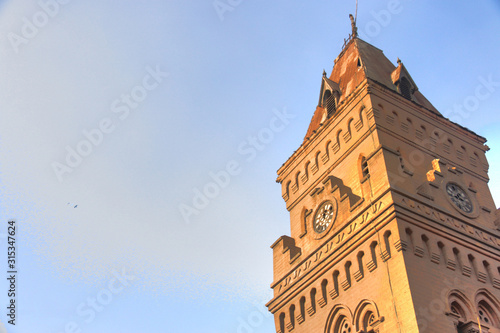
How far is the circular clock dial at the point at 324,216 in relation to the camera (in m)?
36.6

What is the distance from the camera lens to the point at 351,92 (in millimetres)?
41344

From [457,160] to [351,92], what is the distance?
8.03m

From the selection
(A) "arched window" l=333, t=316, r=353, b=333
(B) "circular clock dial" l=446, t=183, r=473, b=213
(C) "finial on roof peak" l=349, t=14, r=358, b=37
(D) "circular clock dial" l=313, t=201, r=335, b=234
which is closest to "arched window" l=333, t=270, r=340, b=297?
(A) "arched window" l=333, t=316, r=353, b=333

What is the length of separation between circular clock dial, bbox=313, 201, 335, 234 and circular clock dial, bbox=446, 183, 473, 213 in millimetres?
6633

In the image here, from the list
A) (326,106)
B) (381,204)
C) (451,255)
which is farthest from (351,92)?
(451,255)

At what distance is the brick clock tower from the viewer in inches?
1183

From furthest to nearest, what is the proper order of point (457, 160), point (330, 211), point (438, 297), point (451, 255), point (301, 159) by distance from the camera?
point (301, 159) → point (457, 160) → point (330, 211) → point (451, 255) → point (438, 297)

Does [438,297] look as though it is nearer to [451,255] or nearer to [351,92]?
[451,255]

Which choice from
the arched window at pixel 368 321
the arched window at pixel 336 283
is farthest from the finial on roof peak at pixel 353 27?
the arched window at pixel 368 321

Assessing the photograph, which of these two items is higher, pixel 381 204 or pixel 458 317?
pixel 381 204

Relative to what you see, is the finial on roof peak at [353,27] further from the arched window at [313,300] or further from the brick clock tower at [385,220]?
the arched window at [313,300]

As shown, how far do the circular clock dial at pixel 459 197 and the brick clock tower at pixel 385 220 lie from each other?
0.33 feet

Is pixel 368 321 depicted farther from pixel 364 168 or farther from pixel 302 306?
pixel 364 168

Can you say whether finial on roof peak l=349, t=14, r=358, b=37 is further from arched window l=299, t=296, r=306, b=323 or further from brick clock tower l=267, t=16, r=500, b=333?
arched window l=299, t=296, r=306, b=323
